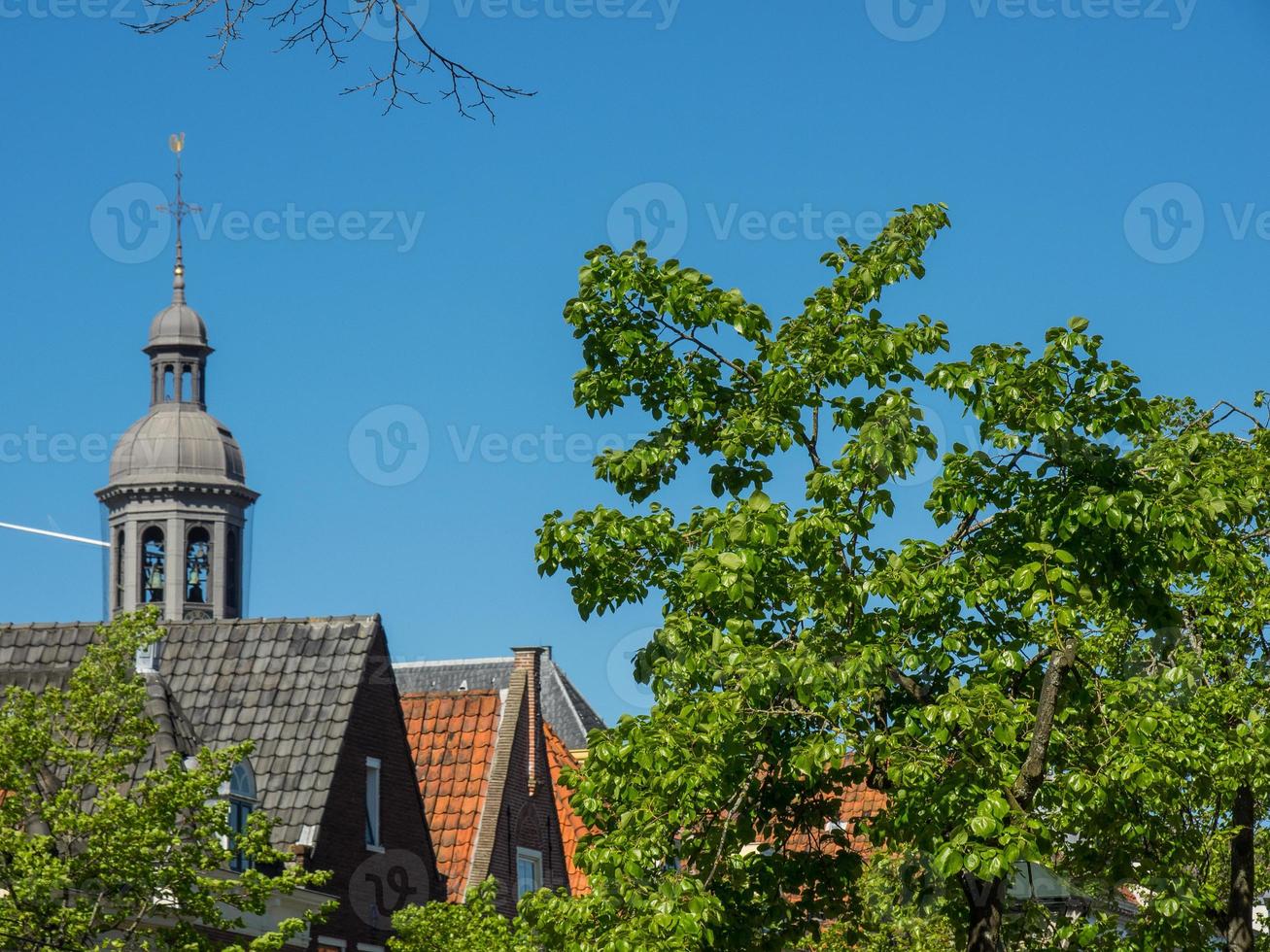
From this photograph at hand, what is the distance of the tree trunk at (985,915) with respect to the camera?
1511 centimetres

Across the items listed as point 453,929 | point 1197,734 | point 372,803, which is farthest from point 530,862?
point 1197,734

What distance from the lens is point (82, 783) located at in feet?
73.6

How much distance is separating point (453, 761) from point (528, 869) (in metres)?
2.54

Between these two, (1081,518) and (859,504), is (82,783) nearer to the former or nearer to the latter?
(859,504)

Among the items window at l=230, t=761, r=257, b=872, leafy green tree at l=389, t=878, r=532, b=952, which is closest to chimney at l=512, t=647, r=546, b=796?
window at l=230, t=761, r=257, b=872

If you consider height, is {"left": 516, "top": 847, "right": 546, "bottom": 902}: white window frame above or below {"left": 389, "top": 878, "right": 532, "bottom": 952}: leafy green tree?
above

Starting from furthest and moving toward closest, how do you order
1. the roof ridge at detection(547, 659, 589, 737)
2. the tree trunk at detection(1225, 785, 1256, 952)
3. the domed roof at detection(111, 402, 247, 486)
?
the domed roof at detection(111, 402, 247, 486), the roof ridge at detection(547, 659, 589, 737), the tree trunk at detection(1225, 785, 1256, 952)

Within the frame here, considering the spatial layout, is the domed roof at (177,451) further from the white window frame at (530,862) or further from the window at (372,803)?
the window at (372,803)

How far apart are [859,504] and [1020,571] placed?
150cm

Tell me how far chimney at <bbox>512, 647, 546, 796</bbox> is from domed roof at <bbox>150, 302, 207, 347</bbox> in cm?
3088

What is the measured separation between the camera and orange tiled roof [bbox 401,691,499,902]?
37.9 m

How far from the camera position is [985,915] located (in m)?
15.1

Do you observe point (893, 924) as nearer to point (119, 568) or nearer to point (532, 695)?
point (532, 695)

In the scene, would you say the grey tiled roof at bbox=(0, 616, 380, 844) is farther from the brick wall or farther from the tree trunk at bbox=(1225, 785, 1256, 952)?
the tree trunk at bbox=(1225, 785, 1256, 952)
